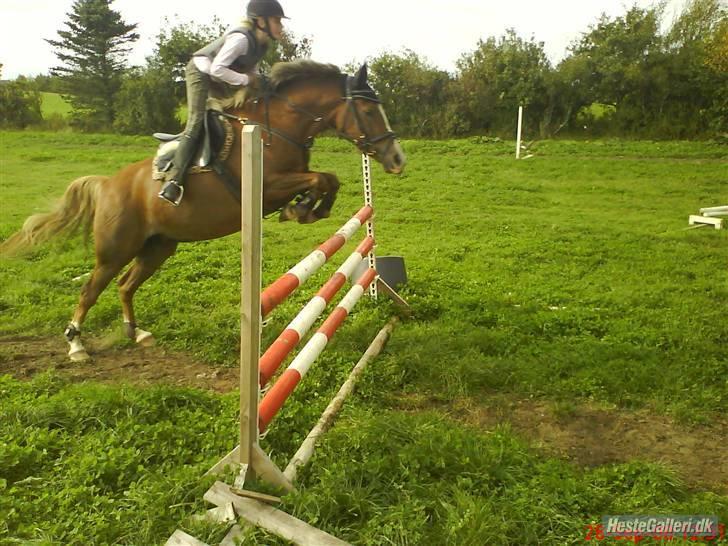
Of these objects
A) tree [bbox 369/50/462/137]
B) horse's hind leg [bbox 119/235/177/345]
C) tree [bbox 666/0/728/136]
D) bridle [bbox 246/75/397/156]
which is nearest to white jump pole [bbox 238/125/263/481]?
bridle [bbox 246/75/397/156]

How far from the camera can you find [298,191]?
3318 mm

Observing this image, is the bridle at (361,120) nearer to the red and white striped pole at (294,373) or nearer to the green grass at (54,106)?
the red and white striped pole at (294,373)

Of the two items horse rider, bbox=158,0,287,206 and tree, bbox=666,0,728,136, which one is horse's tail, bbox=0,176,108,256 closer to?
horse rider, bbox=158,0,287,206

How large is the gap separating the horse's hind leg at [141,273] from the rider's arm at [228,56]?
5.47 ft

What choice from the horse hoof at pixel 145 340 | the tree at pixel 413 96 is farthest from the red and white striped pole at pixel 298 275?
the tree at pixel 413 96

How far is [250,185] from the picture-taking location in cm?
196

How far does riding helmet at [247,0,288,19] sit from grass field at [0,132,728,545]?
2.21 metres

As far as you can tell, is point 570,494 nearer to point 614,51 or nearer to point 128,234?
point 128,234

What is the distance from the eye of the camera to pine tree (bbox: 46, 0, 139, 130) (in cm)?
1694

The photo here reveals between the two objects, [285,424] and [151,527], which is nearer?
[151,527]

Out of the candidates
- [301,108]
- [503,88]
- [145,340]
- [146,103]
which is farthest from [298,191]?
[503,88]

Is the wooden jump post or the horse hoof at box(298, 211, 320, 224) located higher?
the horse hoof at box(298, 211, 320, 224)

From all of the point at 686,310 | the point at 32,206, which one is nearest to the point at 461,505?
the point at 686,310

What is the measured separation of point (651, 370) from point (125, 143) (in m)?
15.4
